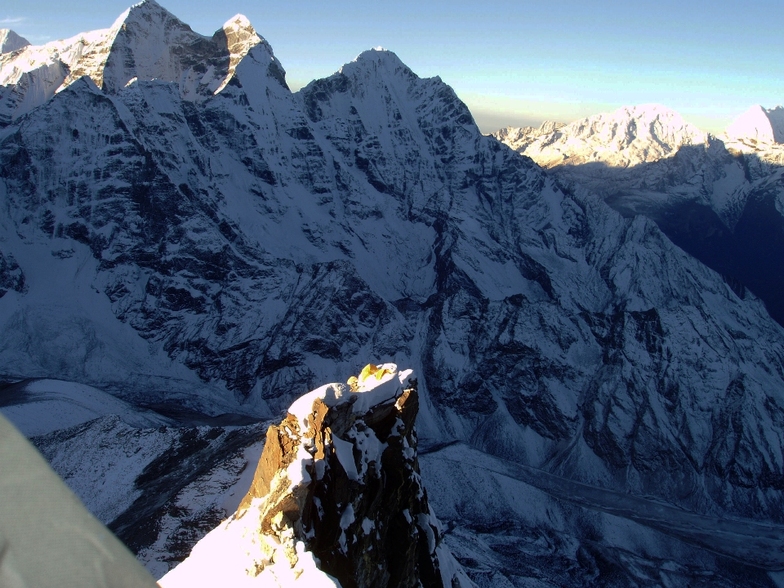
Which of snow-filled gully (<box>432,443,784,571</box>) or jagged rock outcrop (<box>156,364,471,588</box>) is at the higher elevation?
jagged rock outcrop (<box>156,364,471,588</box>)

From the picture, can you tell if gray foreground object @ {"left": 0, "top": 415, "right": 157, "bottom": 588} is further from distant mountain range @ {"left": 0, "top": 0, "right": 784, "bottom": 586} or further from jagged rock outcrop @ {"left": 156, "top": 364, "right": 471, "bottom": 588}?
distant mountain range @ {"left": 0, "top": 0, "right": 784, "bottom": 586}

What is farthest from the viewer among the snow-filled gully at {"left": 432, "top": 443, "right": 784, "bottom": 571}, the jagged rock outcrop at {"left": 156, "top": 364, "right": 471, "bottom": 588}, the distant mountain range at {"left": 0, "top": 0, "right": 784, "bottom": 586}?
the distant mountain range at {"left": 0, "top": 0, "right": 784, "bottom": 586}

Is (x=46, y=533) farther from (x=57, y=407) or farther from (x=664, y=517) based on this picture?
(x=664, y=517)

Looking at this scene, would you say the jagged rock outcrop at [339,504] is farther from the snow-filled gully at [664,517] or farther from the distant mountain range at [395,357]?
the snow-filled gully at [664,517]

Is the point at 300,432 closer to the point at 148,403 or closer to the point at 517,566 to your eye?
the point at 517,566

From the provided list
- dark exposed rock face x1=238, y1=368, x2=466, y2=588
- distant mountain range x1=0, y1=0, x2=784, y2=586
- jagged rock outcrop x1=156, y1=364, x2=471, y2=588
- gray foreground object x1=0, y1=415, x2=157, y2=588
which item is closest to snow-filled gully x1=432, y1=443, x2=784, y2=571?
distant mountain range x1=0, y1=0, x2=784, y2=586

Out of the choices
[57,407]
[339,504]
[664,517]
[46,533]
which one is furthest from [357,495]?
[664,517]

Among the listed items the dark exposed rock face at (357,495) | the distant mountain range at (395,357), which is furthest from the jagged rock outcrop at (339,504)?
the distant mountain range at (395,357)

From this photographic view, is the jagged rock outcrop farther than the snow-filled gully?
No
